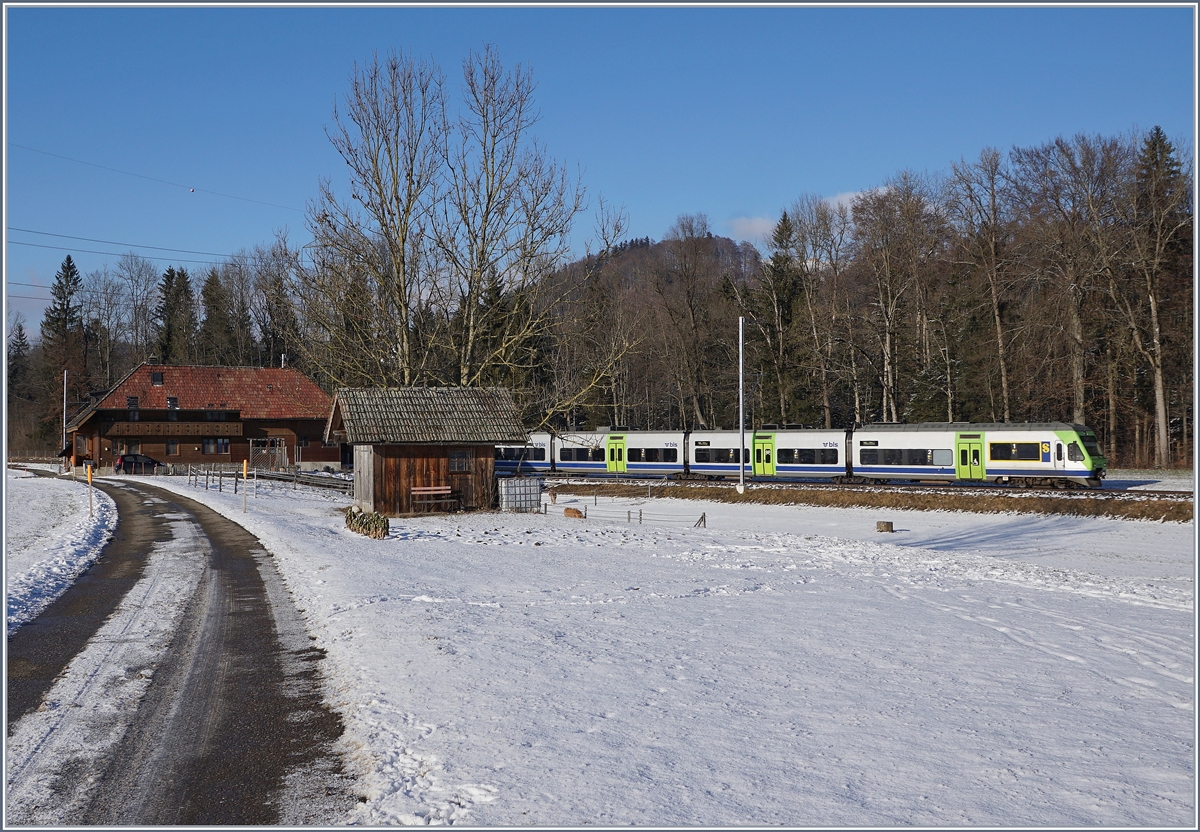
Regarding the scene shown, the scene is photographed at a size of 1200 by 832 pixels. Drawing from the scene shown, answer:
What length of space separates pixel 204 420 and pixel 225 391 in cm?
277

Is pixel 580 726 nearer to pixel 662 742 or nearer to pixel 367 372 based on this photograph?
pixel 662 742

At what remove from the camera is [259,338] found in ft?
306

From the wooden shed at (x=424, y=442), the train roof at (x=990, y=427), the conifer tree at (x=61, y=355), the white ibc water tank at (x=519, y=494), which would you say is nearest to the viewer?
the wooden shed at (x=424, y=442)

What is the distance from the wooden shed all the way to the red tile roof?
35587mm

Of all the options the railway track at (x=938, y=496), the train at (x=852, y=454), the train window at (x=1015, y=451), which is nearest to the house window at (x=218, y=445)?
the train at (x=852, y=454)

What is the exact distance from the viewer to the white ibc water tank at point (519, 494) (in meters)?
31.2

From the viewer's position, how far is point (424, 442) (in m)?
29.2

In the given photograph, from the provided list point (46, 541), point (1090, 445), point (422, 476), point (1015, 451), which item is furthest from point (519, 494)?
point (1090, 445)

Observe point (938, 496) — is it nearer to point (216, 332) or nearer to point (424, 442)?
point (424, 442)

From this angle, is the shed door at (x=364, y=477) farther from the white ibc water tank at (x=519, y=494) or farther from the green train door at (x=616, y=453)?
the green train door at (x=616, y=453)

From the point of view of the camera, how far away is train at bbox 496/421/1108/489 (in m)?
36.7

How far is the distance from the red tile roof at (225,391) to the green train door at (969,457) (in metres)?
42.9

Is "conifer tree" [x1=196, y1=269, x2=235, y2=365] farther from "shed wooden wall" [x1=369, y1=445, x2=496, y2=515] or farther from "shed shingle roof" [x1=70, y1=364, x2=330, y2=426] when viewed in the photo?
"shed wooden wall" [x1=369, y1=445, x2=496, y2=515]

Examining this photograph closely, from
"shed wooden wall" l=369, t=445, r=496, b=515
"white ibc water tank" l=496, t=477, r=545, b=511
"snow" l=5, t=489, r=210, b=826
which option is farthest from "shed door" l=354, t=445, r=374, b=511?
"snow" l=5, t=489, r=210, b=826
